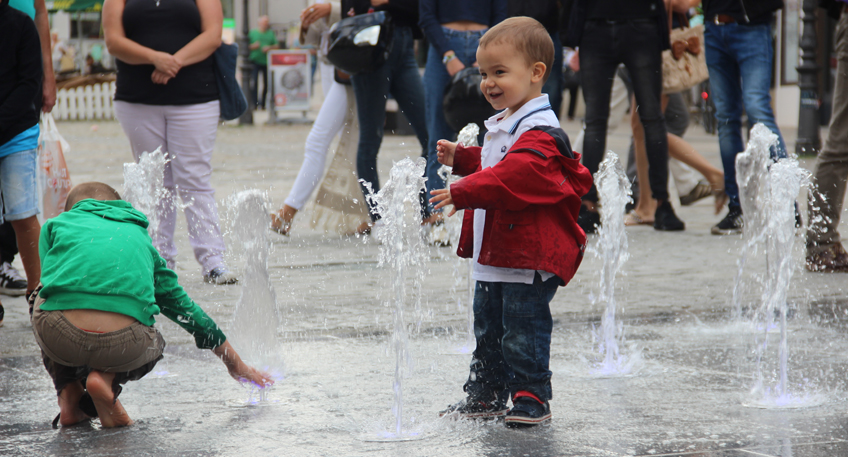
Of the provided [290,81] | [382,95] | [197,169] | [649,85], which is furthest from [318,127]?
[290,81]

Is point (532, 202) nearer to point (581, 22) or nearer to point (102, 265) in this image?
point (102, 265)

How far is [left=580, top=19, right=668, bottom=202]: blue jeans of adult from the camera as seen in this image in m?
6.42

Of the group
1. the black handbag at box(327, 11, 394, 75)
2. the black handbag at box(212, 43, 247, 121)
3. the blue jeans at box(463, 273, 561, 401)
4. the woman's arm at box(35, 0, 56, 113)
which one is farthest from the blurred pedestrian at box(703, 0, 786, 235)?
the woman's arm at box(35, 0, 56, 113)

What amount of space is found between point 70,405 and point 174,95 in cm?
250

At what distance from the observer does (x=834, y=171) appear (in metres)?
5.36

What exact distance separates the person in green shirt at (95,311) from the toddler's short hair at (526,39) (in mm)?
1222

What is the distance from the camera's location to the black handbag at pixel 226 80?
529 cm

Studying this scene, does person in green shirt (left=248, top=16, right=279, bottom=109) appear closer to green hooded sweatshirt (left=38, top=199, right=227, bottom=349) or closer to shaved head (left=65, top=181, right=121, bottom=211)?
shaved head (left=65, top=181, right=121, bottom=211)

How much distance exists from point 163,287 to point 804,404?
2.00m

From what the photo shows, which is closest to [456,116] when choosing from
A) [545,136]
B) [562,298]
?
[562,298]

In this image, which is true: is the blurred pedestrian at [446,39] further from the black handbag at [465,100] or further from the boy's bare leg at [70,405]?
the boy's bare leg at [70,405]

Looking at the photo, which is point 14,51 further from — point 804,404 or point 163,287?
point 804,404

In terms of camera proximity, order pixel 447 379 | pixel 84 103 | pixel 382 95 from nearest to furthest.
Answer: pixel 447 379 < pixel 382 95 < pixel 84 103

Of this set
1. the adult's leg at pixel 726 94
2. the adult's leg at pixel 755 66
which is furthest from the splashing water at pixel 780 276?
the adult's leg at pixel 726 94
